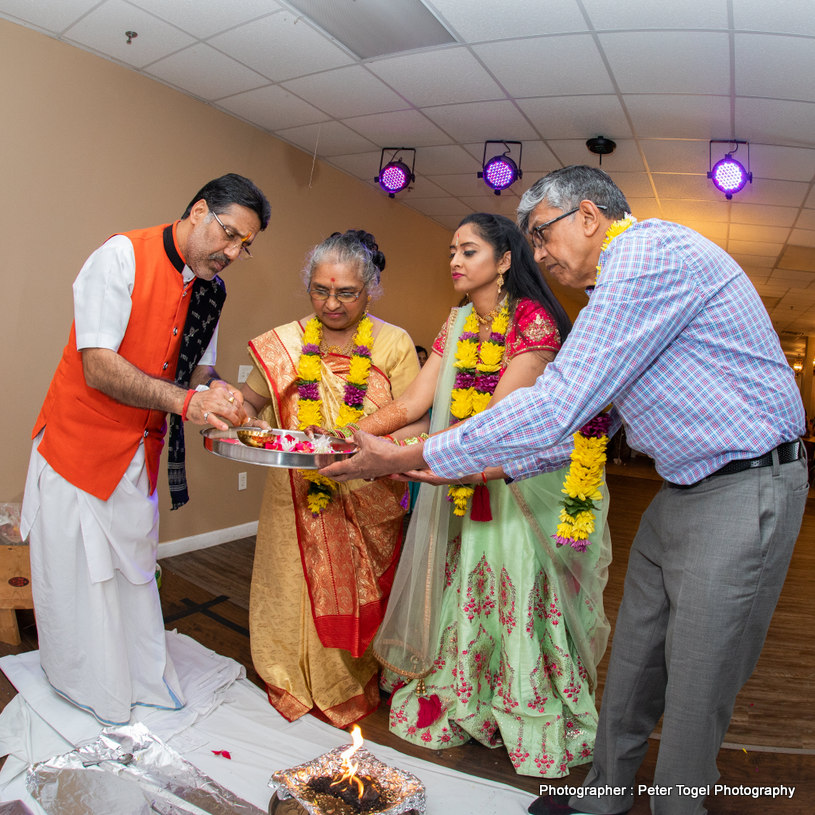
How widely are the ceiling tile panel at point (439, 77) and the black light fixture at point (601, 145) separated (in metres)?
0.88

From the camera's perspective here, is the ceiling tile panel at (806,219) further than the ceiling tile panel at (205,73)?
Yes

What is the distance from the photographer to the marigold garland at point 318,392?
236cm

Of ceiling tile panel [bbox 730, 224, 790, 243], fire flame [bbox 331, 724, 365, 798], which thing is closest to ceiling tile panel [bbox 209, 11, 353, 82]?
fire flame [bbox 331, 724, 365, 798]

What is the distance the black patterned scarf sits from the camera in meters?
2.22

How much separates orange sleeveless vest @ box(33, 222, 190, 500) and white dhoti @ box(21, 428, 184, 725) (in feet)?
0.19

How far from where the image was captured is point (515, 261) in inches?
86.8

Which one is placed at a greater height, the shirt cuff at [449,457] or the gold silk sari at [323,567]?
the shirt cuff at [449,457]

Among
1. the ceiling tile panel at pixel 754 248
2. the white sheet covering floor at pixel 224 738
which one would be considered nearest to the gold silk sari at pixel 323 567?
the white sheet covering floor at pixel 224 738

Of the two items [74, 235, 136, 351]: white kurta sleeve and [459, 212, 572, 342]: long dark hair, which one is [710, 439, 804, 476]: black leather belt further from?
[74, 235, 136, 351]: white kurta sleeve

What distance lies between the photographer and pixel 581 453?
196 cm

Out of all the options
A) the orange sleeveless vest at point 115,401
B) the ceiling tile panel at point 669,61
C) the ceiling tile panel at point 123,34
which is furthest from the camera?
the ceiling tile panel at point 123,34

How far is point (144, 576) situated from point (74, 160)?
8.31 feet

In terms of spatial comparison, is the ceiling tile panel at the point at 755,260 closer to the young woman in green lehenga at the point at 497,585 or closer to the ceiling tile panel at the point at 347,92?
the ceiling tile panel at the point at 347,92

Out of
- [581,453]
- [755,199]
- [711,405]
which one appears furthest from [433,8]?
[755,199]
